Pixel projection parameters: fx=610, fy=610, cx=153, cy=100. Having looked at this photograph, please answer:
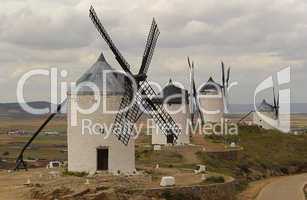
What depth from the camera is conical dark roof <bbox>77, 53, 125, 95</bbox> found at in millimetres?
32844

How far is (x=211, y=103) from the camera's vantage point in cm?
6669

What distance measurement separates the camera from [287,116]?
96.6m

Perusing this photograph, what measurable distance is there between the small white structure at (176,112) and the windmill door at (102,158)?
1889 cm

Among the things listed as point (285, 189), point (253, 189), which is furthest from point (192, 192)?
point (285, 189)

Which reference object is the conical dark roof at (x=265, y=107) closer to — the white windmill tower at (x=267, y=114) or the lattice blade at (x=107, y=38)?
the white windmill tower at (x=267, y=114)

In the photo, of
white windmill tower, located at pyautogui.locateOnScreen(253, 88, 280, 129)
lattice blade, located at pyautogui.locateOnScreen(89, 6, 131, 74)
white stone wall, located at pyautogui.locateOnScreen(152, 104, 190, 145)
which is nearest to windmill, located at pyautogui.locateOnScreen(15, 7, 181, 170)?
lattice blade, located at pyautogui.locateOnScreen(89, 6, 131, 74)

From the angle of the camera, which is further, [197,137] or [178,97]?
[197,137]

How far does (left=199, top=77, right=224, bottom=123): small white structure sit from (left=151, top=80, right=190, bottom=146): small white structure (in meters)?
12.2

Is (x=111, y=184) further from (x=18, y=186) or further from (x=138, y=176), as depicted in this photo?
(x=18, y=186)

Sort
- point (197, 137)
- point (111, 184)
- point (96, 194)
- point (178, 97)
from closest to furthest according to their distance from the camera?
point (96, 194) < point (111, 184) < point (178, 97) < point (197, 137)

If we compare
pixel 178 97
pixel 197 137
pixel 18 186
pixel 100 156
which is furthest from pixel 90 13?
A: pixel 197 137

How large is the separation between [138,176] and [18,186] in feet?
20.1

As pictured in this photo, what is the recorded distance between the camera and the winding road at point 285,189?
3616cm

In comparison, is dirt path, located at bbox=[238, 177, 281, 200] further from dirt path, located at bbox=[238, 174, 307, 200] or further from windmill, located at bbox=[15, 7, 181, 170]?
windmill, located at bbox=[15, 7, 181, 170]
